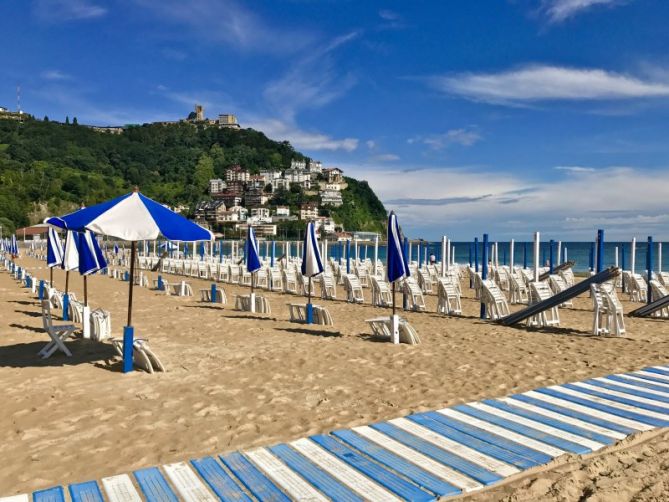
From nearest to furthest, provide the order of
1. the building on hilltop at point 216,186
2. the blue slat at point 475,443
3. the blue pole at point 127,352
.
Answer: the blue slat at point 475,443
the blue pole at point 127,352
the building on hilltop at point 216,186

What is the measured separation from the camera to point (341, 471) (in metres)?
3.23

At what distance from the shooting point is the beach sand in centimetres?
338

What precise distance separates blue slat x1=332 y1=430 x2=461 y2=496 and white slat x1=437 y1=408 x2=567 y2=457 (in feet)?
2.91

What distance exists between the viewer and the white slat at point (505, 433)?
3.54m

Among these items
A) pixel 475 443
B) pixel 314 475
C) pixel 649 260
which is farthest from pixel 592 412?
pixel 649 260

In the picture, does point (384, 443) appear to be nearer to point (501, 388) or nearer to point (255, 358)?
point (501, 388)

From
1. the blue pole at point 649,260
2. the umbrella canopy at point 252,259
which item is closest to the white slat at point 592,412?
the umbrella canopy at point 252,259

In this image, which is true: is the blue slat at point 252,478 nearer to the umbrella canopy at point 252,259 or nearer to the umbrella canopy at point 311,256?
the umbrella canopy at point 311,256

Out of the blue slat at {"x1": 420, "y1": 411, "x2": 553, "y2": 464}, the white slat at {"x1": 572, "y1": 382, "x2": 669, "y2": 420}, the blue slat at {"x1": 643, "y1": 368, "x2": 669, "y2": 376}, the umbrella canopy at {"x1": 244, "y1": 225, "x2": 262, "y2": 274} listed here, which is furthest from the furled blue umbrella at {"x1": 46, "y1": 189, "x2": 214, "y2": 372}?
the umbrella canopy at {"x1": 244, "y1": 225, "x2": 262, "y2": 274}

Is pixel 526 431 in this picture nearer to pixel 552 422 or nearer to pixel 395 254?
pixel 552 422

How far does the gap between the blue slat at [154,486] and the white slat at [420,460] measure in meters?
1.45

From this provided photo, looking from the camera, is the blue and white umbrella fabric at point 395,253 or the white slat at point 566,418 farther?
the blue and white umbrella fabric at point 395,253

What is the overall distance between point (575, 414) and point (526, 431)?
2.30 ft

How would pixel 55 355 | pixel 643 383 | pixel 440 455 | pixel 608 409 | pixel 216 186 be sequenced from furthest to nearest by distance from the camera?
1. pixel 216 186
2. pixel 55 355
3. pixel 643 383
4. pixel 608 409
5. pixel 440 455
